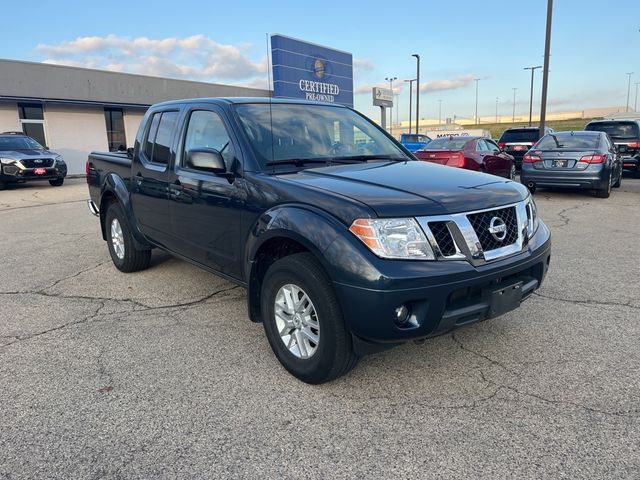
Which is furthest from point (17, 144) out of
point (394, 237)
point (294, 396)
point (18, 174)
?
point (394, 237)

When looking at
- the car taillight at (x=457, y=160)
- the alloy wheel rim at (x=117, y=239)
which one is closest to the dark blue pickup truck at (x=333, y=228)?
the alloy wheel rim at (x=117, y=239)

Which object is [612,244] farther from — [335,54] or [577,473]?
[335,54]

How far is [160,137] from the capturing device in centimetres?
475

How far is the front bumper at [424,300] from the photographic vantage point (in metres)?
2.62

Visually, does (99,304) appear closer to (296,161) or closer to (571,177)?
(296,161)

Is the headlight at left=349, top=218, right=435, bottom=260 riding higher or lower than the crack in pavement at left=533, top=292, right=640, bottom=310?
higher

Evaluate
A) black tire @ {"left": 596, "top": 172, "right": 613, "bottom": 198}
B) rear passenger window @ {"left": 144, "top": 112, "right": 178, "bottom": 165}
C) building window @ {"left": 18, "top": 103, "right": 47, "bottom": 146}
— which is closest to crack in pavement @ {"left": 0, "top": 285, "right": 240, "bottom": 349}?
rear passenger window @ {"left": 144, "top": 112, "right": 178, "bottom": 165}

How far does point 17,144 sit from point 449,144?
1329 centimetres

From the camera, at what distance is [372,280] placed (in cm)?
261

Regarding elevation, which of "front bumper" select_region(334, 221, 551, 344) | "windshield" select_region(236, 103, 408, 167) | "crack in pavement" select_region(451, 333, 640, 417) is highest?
"windshield" select_region(236, 103, 408, 167)

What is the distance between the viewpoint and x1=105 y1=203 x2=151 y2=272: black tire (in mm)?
5453

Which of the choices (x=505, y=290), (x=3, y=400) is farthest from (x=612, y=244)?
(x=3, y=400)

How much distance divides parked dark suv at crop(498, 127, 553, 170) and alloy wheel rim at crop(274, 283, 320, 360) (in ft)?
55.7

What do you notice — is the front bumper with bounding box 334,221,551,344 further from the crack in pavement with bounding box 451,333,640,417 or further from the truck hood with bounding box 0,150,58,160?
the truck hood with bounding box 0,150,58,160
